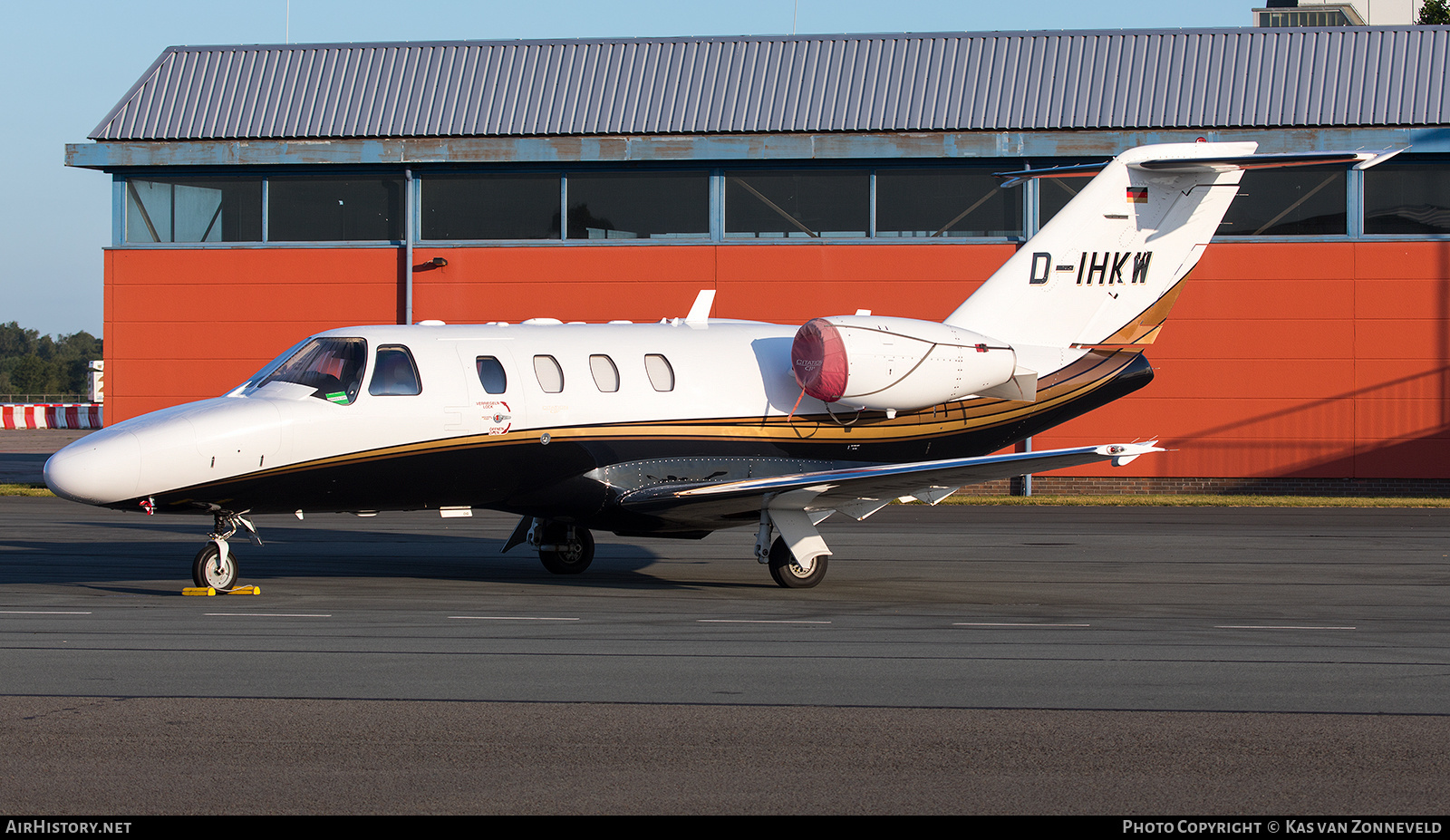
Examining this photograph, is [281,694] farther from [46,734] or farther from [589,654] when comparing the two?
[589,654]

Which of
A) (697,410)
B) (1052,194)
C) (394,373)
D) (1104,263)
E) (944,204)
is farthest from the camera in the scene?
(944,204)

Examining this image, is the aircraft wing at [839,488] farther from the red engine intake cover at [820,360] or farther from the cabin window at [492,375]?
the cabin window at [492,375]

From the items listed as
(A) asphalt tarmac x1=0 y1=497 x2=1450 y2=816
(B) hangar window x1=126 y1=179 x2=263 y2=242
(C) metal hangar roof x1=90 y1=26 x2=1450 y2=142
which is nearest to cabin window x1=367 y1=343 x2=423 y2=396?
(A) asphalt tarmac x1=0 y1=497 x2=1450 y2=816

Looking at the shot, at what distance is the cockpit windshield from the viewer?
13648 mm

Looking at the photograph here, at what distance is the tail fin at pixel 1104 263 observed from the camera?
54.4 ft

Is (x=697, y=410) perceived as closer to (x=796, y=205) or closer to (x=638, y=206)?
(x=796, y=205)

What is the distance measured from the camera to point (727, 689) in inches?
338

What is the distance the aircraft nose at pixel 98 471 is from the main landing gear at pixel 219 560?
3.47ft

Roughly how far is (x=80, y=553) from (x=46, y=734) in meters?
11.3

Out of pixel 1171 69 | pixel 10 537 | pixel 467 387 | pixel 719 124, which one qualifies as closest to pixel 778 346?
pixel 467 387

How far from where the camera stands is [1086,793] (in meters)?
6.04

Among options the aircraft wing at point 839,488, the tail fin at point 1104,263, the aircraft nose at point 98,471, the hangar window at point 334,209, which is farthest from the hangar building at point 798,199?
the aircraft nose at point 98,471

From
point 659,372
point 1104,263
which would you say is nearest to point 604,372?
point 659,372

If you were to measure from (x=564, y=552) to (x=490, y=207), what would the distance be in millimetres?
16634
